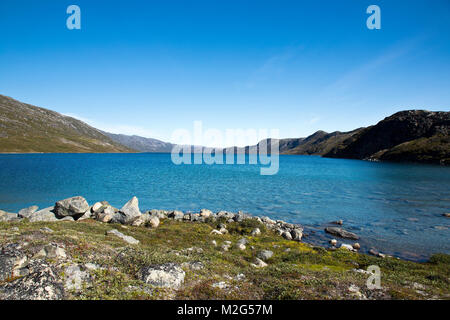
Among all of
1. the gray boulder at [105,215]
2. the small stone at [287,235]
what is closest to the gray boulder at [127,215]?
the gray boulder at [105,215]

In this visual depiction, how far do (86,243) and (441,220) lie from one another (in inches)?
1704

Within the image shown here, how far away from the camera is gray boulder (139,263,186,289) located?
9758 mm

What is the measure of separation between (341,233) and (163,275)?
79.1 feet

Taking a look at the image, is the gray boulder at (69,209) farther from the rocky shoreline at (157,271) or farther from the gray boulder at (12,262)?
the gray boulder at (12,262)

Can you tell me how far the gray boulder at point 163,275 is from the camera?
32.0ft

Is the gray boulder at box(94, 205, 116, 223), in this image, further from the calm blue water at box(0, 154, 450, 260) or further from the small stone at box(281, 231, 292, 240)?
the small stone at box(281, 231, 292, 240)

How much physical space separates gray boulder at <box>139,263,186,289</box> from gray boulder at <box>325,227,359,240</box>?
22789mm

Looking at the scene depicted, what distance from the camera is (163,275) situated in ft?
33.2

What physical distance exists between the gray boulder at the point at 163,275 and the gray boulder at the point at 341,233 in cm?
2279

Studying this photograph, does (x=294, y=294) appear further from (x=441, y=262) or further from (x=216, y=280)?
(x=441, y=262)

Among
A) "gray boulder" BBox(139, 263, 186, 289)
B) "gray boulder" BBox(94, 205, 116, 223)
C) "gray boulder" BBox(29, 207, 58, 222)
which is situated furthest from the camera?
"gray boulder" BBox(94, 205, 116, 223)

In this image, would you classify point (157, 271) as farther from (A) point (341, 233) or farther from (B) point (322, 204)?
(B) point (322, 204)

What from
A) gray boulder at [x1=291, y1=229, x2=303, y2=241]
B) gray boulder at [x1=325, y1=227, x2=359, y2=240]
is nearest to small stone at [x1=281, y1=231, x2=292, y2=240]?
gray boulder at [x1=291, y1=229, x2=303, y2=241]
